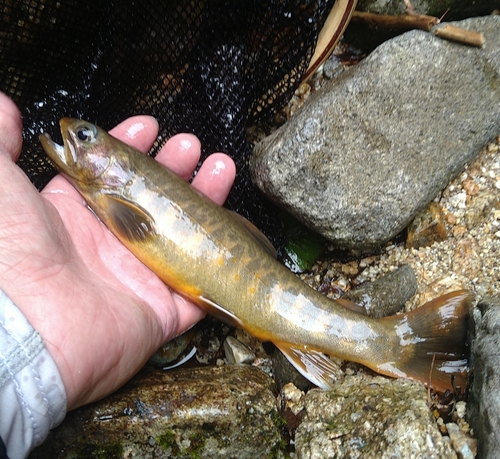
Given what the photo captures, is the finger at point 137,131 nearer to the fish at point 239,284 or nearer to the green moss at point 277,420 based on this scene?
the fish at point 239,284

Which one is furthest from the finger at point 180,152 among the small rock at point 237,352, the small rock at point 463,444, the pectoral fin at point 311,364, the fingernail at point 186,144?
the small rock at point 463,444

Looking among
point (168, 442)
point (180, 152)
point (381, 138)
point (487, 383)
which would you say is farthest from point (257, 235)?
point (487, 383)

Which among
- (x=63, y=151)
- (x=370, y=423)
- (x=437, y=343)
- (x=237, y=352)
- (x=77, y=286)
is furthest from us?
(x=237, y=352)

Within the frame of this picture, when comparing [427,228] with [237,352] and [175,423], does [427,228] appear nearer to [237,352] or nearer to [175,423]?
[237,352]

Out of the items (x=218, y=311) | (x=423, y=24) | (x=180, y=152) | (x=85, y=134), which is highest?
(x=423, y=24)

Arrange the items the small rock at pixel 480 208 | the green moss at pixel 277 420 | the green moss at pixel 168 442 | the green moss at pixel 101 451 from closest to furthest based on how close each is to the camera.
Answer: the green moss at pixel 101 451, the green moss at pixel 168 442, the green moss at pixel 277 420, the small rock at pixel 480 208
